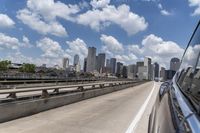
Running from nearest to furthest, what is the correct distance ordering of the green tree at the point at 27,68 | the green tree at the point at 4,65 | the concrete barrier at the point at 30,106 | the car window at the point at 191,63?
the car window at the point at 191,63 < the concrete barrier at the point at 30,106 < the green tree at the point at 4,65 < the green tree at the point at 27,68

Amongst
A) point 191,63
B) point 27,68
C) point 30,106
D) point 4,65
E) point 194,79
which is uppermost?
point 4,65

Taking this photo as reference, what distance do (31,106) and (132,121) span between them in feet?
12.6

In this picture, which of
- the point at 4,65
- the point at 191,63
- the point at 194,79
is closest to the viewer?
the point at 194,79

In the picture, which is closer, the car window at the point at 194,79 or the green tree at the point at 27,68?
the car window at the point at 194,79

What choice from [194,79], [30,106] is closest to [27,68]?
[30,106]

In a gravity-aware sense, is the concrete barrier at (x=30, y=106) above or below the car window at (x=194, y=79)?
below

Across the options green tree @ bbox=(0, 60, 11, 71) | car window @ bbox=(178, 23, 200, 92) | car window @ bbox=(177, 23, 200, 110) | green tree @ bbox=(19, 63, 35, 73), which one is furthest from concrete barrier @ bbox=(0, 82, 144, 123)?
green tree @ bbox=(19, 63, 35, 73)

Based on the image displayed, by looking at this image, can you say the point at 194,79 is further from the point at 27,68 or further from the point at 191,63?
the point at 27,68

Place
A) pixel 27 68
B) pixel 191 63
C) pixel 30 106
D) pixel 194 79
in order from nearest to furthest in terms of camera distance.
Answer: pixel 194 79
pixel 191 63
pixel 30 106
pixel 27 68

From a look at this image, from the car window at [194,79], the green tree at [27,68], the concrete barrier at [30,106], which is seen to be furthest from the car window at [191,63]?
the green tree at [27,68]

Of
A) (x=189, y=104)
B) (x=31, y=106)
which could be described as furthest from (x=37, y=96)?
(x=189, y=104)

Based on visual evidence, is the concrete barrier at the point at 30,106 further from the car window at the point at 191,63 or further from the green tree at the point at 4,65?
the green tree at the point at 4,65

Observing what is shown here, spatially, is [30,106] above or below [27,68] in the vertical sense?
below

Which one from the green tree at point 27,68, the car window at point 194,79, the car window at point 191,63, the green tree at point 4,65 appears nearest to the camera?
the car window at point 194,79
